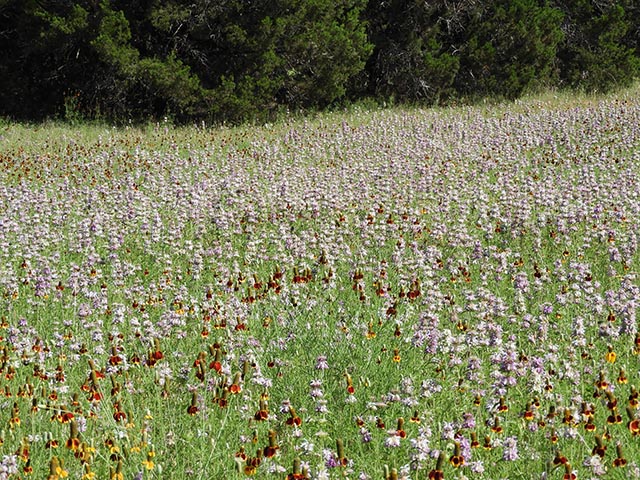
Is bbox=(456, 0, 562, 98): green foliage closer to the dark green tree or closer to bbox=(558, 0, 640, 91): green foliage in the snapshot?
the dark green tree

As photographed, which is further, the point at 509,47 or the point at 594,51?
the point at 594,51

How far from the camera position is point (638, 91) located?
65.7ft

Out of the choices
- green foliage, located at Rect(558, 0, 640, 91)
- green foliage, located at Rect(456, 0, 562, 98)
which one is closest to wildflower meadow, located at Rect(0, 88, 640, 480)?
green foliage, located at Rect(456, 0, 562, 98)

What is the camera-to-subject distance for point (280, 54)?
1680 centimetres

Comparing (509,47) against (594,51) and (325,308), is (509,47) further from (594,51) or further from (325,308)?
(325,308)

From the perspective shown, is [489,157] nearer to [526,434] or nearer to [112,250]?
[112,250]

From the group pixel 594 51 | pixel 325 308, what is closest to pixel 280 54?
pixel 594 51

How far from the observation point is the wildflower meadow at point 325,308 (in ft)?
11.6

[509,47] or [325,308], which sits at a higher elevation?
[325,308]

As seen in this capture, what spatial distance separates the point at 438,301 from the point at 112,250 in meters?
3.63

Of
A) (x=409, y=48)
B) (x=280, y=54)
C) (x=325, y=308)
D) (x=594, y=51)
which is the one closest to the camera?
(x=325, y=308)

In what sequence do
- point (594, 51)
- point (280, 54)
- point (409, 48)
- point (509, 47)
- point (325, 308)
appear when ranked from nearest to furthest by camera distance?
1. point (325, 308)
2. point (280, 54)
3. point (509, 47)
4. point (409, 48)
5. point (594, 51)

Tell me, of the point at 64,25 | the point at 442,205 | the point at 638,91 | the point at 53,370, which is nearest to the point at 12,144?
the point at 64,25

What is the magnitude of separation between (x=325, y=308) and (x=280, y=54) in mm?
12211
